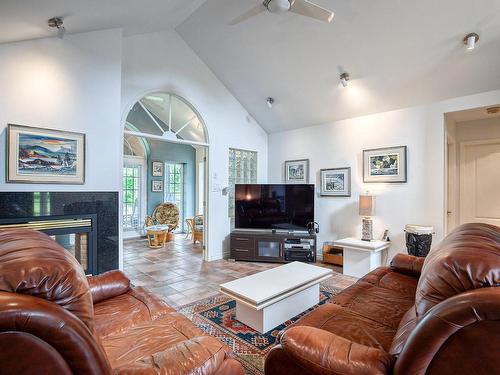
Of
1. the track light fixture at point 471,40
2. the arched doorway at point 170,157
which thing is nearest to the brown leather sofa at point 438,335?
the track light fixture at point 471,40

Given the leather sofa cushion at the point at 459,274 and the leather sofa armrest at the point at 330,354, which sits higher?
the leather sofa cushion at the point at 459,274

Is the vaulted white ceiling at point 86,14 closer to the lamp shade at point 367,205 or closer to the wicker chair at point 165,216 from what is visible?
the lamp shade at point 367,205

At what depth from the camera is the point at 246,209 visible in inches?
193

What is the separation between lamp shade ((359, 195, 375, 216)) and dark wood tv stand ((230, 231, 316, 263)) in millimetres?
936

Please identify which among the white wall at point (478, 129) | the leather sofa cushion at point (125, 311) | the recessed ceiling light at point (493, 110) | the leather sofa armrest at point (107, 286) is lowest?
the leather sofa cushion at point (125, 311)

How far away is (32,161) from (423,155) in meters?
4.88

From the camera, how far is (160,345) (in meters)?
1.41

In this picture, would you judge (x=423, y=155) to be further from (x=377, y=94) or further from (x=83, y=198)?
(x=83, y=198)

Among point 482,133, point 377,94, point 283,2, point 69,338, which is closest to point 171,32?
point 283,2

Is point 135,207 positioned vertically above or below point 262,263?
above

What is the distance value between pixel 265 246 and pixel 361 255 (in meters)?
1.59

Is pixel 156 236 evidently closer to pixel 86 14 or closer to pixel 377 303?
pixel 86 14

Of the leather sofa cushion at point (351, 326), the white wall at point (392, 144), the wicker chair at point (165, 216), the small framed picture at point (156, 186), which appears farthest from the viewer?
the small framed picture at point (156, 186)

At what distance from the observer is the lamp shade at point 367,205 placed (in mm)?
4082
